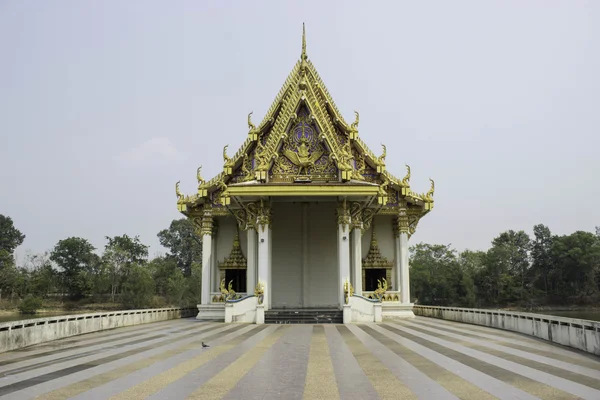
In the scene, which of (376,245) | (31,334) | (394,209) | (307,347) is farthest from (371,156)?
(31,334)

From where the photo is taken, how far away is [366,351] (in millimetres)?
9898

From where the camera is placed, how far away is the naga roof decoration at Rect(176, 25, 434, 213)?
19453mm

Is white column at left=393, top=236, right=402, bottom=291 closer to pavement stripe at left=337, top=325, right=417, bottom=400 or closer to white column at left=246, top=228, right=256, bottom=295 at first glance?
white column at left=246, top=228, right=256, bottom=295

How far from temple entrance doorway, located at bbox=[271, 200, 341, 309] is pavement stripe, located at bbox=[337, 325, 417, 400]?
11.1m

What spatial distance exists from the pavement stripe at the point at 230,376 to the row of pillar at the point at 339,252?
24.4 feet

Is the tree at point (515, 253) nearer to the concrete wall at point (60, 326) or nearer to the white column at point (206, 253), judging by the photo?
the white column at point (206, 253)

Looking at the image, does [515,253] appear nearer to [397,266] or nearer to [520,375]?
[397,266]

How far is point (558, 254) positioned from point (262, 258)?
165 ft

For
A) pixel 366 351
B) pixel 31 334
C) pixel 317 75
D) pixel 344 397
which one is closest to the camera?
pixel 344 397

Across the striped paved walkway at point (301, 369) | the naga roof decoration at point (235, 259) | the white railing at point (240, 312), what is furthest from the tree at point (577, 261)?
the striped paved walkway at point (301, 369)

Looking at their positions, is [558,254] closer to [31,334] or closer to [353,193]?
[353,193]

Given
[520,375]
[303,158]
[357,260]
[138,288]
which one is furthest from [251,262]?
[138,288]

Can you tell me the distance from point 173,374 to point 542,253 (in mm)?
62743

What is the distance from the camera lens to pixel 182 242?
8581 cm
